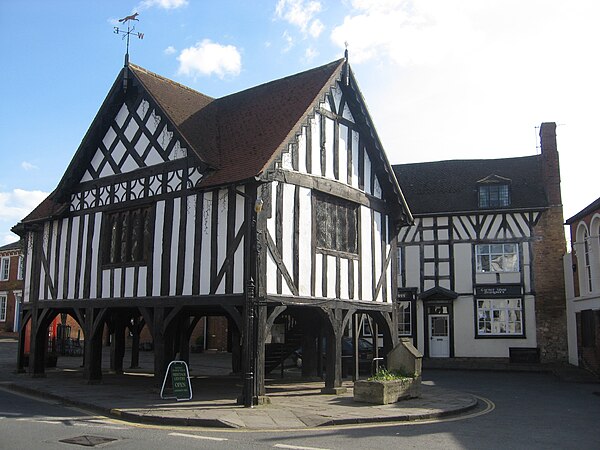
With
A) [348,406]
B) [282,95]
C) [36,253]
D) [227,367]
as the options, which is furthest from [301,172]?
[227,367]

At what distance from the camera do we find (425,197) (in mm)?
32719

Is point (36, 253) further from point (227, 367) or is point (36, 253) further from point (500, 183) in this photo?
point (500, 183)

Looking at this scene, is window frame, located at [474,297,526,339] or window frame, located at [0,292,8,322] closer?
window frame, located at [474,297,526,339]

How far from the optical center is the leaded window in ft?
97.1

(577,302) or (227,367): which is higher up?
(577,302)

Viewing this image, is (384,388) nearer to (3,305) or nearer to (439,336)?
(439,336)

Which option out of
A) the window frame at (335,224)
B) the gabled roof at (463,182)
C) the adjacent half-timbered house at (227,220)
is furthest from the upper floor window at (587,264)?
the window frame at (335,224)

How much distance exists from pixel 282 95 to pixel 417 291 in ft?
54.7

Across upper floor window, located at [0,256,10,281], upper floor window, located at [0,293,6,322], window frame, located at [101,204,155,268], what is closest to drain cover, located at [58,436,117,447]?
window frame, located at [101,204,155,268]

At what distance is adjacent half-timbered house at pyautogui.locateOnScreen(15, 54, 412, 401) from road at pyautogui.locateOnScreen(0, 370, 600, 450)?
319cm

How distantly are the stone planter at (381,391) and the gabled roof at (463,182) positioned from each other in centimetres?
1797

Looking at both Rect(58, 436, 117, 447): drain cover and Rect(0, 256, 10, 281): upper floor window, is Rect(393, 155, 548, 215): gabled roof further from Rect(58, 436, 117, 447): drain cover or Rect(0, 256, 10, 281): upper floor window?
Rect(0, 256, 10, 281): upper floor window

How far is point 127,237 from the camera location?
17.6m

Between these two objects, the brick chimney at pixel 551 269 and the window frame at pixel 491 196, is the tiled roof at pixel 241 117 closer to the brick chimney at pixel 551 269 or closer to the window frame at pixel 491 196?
the window frame at pixel 491 196
